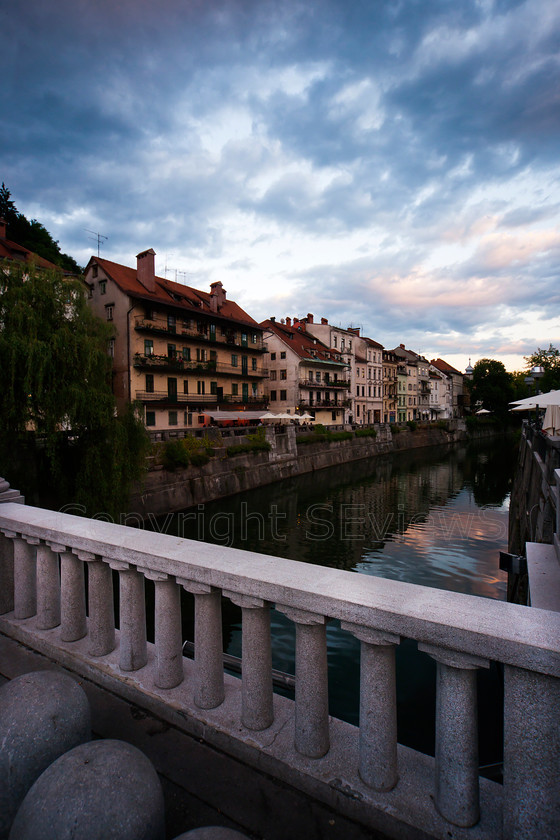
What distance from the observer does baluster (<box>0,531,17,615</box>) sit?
3.70 metres

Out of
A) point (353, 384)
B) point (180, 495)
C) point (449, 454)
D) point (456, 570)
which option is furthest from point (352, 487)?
point (353, 384)

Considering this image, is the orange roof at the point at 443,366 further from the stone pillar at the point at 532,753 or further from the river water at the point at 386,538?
the stone pillar at the point at 532,753

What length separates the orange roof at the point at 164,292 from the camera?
3272 cm

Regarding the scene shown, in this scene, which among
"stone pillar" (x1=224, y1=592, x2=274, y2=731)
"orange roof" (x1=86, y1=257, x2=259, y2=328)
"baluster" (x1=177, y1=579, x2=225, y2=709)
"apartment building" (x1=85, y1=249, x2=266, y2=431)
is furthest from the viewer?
"orange roof" (x1=86, y1=257, x2=259, y2=328)

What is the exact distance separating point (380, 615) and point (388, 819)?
92cm

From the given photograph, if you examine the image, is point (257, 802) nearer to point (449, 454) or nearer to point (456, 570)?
point (456, 570)

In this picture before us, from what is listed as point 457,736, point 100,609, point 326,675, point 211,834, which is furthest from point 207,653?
point 457,736

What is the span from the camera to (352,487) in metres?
30.7

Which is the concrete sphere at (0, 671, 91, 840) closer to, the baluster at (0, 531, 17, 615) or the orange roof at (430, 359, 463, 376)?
the baluster at (0, 531, 17, 615)

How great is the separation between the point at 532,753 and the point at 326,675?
2.79ft

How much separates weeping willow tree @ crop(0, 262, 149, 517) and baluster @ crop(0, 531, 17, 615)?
1130 cm

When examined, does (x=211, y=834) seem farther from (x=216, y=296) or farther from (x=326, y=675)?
(x=216, y=296)

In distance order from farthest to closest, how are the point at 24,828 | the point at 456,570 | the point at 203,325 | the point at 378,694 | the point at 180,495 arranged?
the point at 203,325, the point at 180,495, the point at 456,570, the point at 378,694, the point at 24,828

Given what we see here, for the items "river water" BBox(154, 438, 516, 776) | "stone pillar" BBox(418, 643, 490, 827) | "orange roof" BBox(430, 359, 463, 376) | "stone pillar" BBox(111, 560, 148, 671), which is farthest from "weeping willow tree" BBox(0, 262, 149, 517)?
"orange roof" BBox(430, 359, 463, 376)
